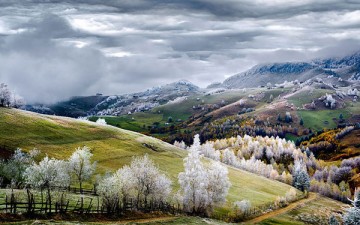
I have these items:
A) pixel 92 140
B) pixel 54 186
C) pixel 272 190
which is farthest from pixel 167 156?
pixel 54 186

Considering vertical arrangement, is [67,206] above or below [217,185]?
below

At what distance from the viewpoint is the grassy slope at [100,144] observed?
144 m

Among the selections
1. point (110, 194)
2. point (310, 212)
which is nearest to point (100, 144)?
point (110, 194)

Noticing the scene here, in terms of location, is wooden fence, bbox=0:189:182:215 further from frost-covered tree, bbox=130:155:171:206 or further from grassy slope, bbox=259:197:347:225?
grassy slope, bbox=259:197:347:225

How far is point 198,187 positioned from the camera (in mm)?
105500

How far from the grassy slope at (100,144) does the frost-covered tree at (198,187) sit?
905 inches

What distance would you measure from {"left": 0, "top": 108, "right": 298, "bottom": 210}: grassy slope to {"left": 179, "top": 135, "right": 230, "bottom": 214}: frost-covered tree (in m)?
23.0

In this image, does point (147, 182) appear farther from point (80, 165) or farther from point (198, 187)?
point (80, 165)

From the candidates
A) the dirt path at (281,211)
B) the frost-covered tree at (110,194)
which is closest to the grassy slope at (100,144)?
the dirt path at (281,211)

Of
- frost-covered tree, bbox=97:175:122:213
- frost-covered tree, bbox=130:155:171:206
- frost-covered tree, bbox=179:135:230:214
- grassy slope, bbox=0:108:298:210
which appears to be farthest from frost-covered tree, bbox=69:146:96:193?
frost-covered tree, bbox=179:135:230:214

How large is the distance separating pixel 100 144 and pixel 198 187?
76388mm

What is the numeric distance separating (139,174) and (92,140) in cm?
7894

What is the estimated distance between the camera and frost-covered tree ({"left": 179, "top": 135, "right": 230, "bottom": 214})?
105m

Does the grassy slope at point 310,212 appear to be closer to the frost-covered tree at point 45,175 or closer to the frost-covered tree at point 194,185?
the frost-covered tree at point 194,185
